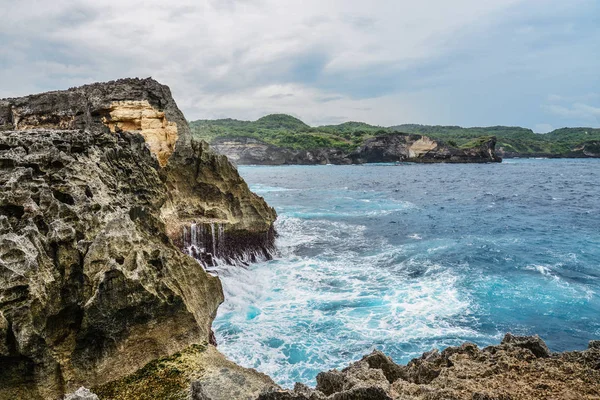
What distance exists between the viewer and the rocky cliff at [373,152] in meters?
114

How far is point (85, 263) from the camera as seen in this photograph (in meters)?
8.54

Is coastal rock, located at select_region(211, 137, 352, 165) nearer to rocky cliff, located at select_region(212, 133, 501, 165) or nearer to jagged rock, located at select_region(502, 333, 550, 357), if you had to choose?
rocky cliff, located at select_region(212, 133, 501, 165)

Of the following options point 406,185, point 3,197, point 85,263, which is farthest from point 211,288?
point 406,185

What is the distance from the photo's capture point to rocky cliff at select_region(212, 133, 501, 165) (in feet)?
372

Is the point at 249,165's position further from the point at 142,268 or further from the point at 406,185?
the point at 142,268

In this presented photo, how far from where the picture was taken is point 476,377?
20.4ft

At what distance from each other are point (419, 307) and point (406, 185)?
152 ft

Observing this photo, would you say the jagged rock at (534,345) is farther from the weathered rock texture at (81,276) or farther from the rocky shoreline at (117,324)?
the weathered rock texture at (81,276)

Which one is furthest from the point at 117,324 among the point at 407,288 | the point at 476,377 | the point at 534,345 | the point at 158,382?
the point at 407,288

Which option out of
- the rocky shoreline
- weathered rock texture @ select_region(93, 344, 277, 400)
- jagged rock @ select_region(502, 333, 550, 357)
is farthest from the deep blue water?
jagged rock @ select_region(502, 333, 550, 357)

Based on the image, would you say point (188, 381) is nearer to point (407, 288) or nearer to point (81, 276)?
point (81, 276)

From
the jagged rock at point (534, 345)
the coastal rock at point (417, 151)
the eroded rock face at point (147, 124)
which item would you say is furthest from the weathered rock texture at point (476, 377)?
the coastal rock at point (417, 151)

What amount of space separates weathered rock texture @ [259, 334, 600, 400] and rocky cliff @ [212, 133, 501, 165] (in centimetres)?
11543

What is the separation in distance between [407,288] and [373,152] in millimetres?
111540
